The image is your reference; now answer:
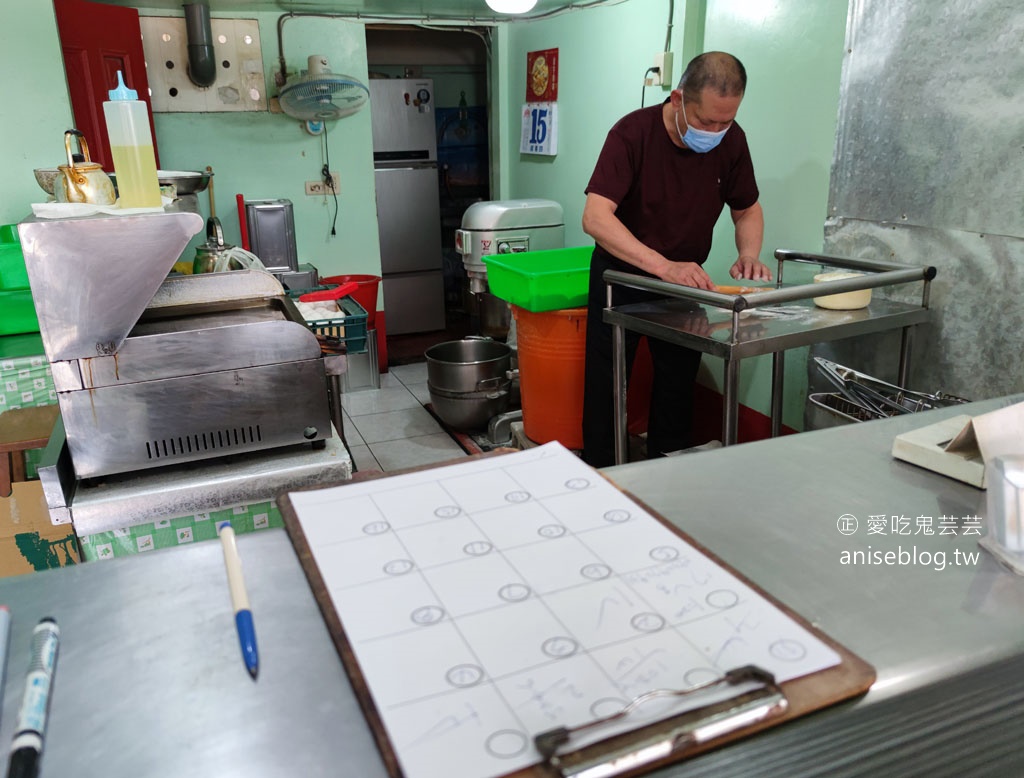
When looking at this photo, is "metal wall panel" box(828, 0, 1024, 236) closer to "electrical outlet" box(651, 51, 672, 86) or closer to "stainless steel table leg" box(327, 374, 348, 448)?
"electrical outlet" box(651, 51, 672, 86)

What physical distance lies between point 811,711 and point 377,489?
0.57 m

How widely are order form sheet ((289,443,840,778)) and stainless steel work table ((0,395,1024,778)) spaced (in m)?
0.04

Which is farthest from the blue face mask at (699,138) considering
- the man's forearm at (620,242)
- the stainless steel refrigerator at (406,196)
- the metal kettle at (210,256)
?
the stainless steel refrigerator at (406,196)

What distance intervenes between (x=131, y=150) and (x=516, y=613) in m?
1.32

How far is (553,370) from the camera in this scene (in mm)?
3221

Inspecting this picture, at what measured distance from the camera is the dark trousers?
2881mm

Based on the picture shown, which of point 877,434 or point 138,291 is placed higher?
point 138,291

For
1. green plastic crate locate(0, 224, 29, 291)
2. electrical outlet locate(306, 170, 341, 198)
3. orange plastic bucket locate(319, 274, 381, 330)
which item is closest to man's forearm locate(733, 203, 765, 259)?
orange plastic bucket locate(319, 274, 381, 330)

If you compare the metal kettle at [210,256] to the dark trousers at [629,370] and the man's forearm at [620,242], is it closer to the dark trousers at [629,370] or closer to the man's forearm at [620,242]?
the man's forearm at [620,242]

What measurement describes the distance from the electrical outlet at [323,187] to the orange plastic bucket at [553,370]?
6.95ft

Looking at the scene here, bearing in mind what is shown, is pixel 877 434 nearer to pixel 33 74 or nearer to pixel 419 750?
pixel 419 750

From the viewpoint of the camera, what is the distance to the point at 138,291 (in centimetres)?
154

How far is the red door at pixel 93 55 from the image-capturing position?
337 centimetres

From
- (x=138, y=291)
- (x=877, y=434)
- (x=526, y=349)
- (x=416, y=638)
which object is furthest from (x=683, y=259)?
(x=416, y=638)
